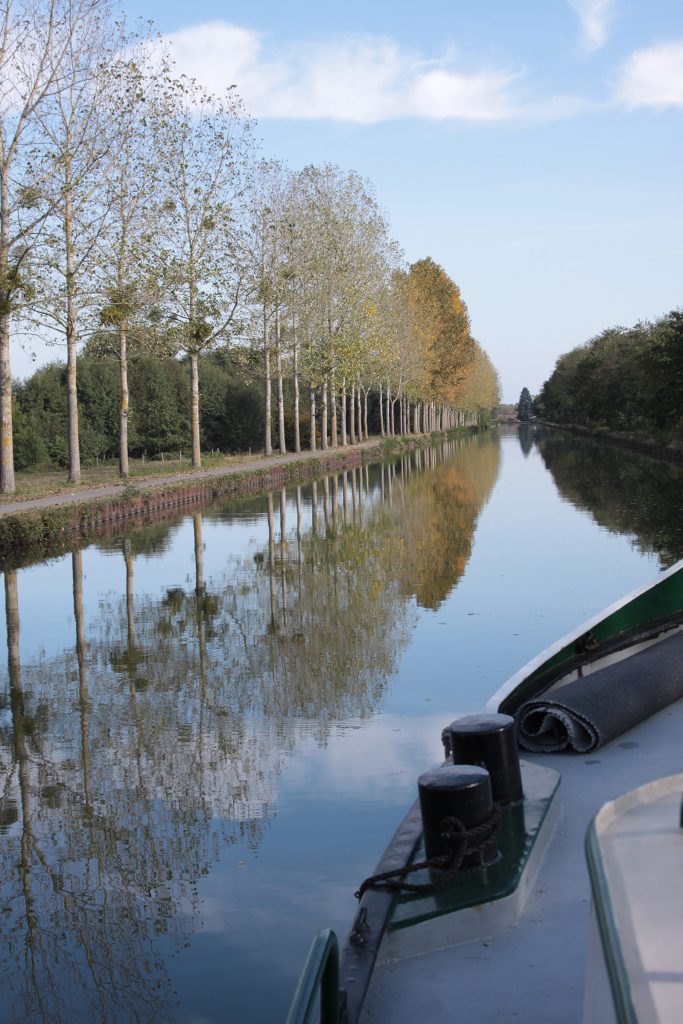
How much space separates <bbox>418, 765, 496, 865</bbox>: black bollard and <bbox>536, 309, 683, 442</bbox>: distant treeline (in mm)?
36498

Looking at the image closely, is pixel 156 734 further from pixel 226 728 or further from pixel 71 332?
pixel 71 332

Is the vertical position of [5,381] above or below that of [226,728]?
above

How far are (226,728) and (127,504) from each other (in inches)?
603

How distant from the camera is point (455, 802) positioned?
3.85 m

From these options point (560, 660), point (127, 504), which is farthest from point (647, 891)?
point (127, 504)

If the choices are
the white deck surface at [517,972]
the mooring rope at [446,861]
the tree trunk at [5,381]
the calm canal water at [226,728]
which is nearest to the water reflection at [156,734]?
the calm canal water at [226,728]

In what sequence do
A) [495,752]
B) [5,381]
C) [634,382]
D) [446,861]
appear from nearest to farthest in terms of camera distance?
[446,861] < [495,752] < [5,381] < [634,382]

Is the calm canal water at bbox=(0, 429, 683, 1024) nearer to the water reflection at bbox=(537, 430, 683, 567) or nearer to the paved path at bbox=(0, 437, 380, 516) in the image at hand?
the water reflection at bbox=(537, 430, 683, 567)

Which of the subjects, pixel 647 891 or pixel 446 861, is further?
pixel 446 861

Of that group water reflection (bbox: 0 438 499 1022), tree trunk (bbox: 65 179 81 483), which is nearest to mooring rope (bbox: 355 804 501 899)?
water reflection (bbox: 0 438 499 1022)

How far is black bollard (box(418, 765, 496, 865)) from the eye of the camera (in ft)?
12.6

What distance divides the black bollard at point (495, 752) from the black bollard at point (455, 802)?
1.21 feet

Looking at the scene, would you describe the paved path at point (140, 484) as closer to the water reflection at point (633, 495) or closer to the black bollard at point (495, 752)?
the water reflection at point (633, 495)

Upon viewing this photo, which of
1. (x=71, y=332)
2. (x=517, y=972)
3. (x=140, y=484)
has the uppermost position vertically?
(x=71, y=332)
